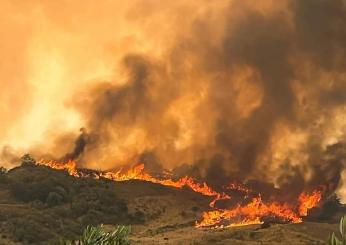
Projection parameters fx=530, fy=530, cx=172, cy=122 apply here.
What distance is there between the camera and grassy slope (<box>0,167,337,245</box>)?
8412cm

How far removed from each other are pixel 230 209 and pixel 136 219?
65.6 feet

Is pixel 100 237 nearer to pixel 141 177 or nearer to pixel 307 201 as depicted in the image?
pixel 307 201

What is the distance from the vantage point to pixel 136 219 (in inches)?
4360

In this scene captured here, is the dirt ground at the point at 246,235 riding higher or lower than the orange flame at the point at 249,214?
lower

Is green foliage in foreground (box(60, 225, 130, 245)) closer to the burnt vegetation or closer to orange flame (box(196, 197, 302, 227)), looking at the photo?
the burnt vegetation

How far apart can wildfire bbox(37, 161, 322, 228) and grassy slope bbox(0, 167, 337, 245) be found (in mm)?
3459

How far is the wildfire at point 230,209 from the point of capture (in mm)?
102000

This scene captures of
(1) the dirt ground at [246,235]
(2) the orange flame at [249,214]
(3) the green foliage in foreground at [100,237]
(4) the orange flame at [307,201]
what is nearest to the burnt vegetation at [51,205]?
(1) the dirt ground at [246,235]

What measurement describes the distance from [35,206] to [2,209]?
812 cm

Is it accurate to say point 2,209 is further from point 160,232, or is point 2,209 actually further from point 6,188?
point 160,232

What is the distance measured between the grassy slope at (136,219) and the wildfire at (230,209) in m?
3.46

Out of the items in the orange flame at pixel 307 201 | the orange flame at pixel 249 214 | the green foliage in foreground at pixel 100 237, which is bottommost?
the green foliage in foreground at pixel 100 237

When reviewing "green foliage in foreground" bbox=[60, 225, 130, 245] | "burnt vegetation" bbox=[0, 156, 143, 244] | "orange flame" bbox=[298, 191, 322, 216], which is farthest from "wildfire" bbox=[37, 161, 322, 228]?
"green foliage in foreground" bbox=[60, 225, 130, 245]

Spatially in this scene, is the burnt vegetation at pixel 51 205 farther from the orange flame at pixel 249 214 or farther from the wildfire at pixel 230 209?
the orange flame at pixel 249 214
